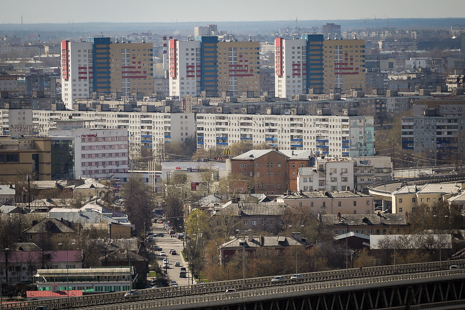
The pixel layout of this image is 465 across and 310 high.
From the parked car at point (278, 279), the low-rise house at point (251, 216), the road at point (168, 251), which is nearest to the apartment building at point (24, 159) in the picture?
the road at point (168, 251)

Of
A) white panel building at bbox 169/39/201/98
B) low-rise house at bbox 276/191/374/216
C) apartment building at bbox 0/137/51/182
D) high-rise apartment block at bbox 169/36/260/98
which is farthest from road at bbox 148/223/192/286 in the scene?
white panel building at bbox 169/39/201/98

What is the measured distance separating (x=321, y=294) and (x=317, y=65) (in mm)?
91818

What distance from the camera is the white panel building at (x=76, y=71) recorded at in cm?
11225

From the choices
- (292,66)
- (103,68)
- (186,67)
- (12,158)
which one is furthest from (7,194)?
(292,66)

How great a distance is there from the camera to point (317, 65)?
11994cm

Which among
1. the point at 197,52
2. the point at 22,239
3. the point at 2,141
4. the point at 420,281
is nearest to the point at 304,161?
the point at 2,141

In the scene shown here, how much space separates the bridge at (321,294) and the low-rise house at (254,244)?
6246mm

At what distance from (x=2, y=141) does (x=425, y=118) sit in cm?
2885

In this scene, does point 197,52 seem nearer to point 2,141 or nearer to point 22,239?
point 2,141

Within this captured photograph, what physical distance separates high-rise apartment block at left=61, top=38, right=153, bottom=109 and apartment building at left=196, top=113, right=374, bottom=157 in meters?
29.4

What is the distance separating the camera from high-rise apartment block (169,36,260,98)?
117m

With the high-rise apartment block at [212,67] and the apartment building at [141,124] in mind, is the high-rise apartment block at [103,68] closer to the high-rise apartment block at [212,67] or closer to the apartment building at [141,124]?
the high-rise apartment block at [212,67]

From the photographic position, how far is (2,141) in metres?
58.2

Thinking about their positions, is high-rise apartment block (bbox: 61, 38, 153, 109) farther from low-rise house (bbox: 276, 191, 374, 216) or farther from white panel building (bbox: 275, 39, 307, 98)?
low-rise house (bbox: 276, 191, 374, 216)
